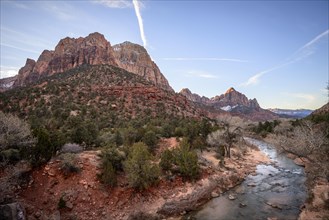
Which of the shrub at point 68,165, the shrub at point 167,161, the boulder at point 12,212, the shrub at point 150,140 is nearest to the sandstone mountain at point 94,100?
the shrub at point 150,140

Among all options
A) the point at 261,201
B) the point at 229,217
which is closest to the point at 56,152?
the point at 229,217

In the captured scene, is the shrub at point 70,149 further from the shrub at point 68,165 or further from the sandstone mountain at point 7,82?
the sandstone mountain at point 7,82

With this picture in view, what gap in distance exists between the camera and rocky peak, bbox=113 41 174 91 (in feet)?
499

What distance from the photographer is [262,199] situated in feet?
66.3

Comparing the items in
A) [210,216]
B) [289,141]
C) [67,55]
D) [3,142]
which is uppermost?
[67,55]

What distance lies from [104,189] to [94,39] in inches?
4260

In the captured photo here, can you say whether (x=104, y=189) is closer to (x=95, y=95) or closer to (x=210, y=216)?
(x=210, y=216)

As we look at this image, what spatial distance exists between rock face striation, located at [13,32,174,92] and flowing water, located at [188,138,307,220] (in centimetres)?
8325

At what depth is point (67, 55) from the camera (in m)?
103

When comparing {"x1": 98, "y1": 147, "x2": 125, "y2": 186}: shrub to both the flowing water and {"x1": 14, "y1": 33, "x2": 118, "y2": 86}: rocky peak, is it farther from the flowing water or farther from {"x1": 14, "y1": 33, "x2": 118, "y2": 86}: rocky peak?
{"x1": 14, "y1": 33, "x2": 118, "y2": 86}: rocky peak

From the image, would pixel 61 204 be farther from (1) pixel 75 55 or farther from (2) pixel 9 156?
(1) pixel 75 55

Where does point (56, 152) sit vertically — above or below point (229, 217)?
above

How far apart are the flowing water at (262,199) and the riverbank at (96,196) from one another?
135cm

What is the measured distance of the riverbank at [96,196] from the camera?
49.3 feet
